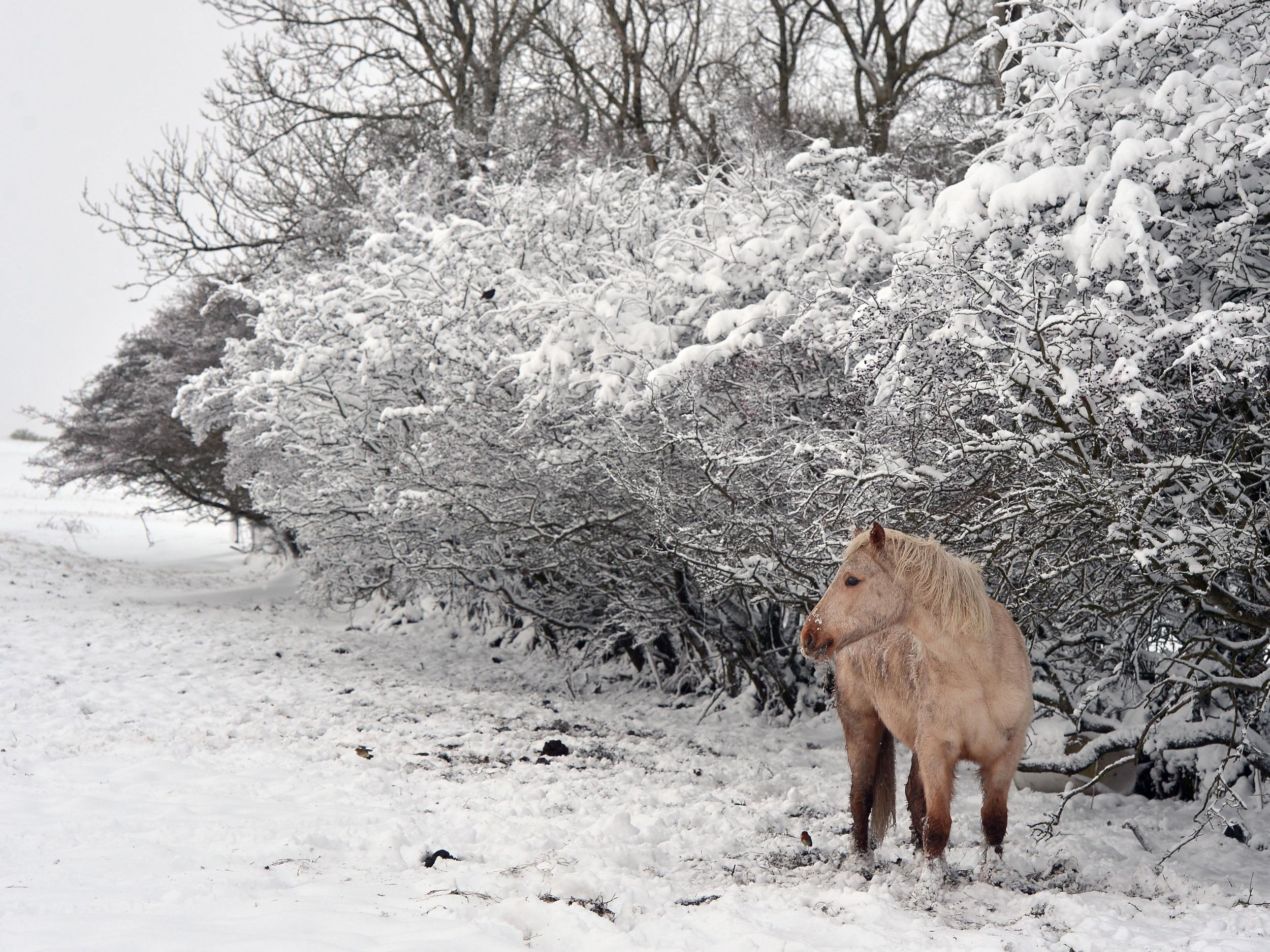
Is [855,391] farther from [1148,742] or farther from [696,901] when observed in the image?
[696,901]

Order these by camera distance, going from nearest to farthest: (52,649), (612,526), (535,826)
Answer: (535,826), (612,526), (52,649)

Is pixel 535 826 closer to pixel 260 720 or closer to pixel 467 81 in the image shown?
pixel 260 720

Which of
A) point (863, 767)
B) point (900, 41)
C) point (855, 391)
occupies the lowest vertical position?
point (863, 767)

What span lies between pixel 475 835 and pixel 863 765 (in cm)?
204

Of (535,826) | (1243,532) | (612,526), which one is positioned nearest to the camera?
(1243,532)

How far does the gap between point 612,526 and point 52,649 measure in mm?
6416

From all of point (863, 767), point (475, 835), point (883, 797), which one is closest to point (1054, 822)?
point (883, 797)

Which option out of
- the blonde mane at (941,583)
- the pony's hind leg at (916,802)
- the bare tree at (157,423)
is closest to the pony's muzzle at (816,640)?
the blonde mane at (941,583)

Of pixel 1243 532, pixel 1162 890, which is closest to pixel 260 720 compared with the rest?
pixel 1162 890

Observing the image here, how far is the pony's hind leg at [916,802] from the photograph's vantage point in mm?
4465

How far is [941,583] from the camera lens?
3.95 meters

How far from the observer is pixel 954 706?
13.2ft

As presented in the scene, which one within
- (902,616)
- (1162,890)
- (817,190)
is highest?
(817,190)

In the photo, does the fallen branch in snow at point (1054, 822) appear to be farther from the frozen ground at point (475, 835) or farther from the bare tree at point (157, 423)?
the bare tree at point (157, 423)
